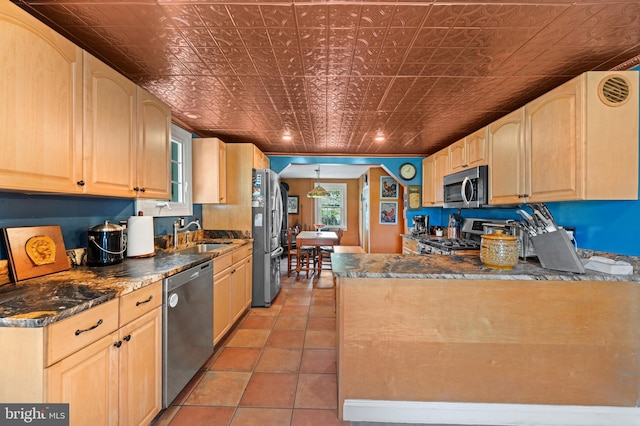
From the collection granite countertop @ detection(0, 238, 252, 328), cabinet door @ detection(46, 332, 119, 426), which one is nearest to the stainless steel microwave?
granite countertop @ detection(0, 238, 252, 328)

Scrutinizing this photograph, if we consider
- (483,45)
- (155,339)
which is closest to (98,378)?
(155,339)

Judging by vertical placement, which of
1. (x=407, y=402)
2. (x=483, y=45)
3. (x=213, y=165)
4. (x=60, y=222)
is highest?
(x=483, y=45)

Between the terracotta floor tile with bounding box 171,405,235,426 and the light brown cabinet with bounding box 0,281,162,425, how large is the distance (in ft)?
0.59

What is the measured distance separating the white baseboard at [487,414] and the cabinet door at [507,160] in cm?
141

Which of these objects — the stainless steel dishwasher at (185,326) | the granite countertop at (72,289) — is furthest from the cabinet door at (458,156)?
the granite countertop at (72,289)

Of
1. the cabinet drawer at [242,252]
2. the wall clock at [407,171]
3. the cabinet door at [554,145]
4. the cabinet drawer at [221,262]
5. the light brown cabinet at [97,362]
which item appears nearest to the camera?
the light brown cabinet at [97,362]

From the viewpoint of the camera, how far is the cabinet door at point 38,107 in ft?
3.79

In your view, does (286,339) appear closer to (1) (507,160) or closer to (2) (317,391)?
(2) (317,391)

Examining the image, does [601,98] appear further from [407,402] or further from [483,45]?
[407,402]

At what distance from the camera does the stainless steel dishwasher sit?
1693 mm

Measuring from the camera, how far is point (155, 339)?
1.60m

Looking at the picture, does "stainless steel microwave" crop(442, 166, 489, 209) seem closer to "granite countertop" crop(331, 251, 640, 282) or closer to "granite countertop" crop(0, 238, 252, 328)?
"granite countertop" crop(331, 251, 640, 282)

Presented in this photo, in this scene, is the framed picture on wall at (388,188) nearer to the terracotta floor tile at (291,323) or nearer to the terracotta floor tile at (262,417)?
the terracotta floor tile at (291,323)

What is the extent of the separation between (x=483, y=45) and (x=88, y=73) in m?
2.24
